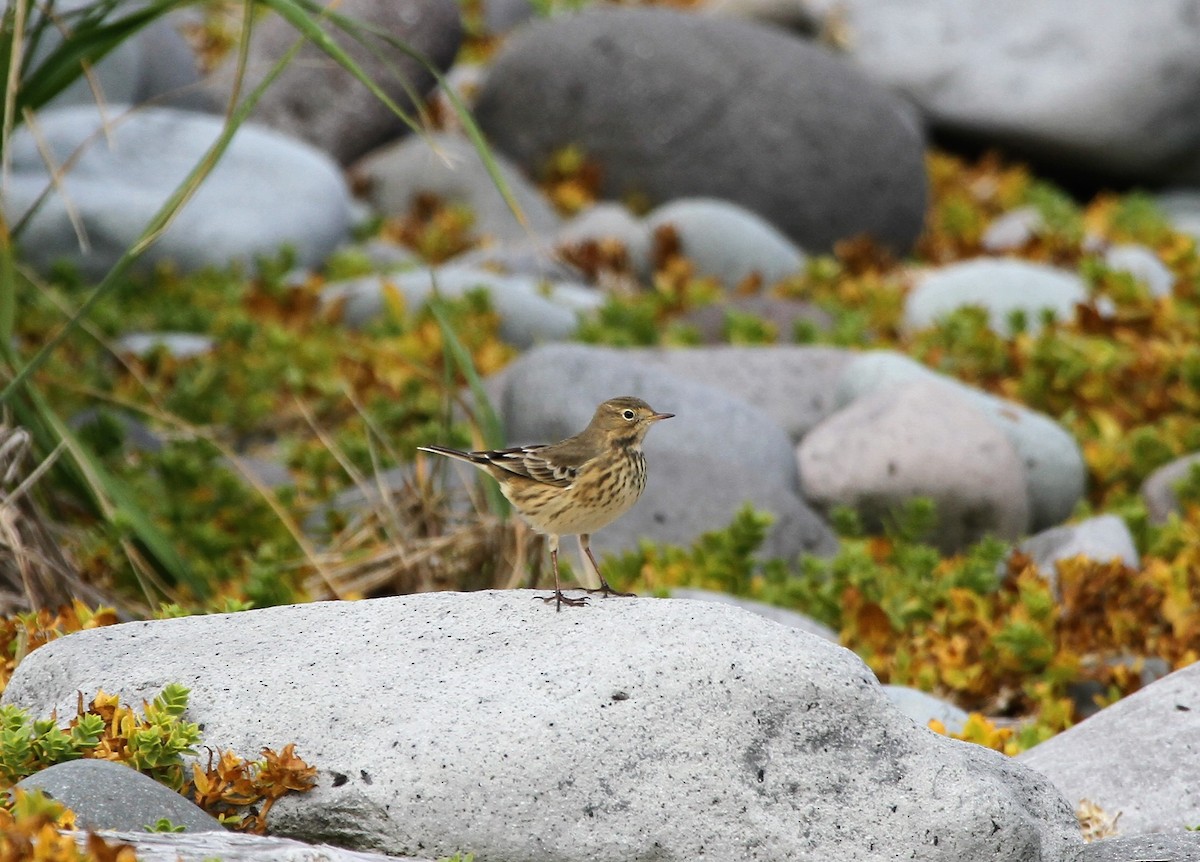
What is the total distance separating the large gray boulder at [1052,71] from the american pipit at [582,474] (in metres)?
12.1

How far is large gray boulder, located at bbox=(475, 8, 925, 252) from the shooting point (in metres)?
13.9

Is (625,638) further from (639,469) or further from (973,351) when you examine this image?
(973,351)

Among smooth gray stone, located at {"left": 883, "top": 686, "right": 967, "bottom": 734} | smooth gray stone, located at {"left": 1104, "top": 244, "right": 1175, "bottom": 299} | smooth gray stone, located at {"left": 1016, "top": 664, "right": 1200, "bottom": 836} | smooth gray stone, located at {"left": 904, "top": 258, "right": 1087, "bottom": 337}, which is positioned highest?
smooth gray stone, located at {"left": 1016, "top": 664, "right": 1200, "bottom": 836}

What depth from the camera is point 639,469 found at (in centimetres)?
509

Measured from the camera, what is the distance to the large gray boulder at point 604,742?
4.08 m

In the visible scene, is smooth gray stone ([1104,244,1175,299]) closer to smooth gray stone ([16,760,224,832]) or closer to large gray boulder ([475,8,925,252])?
large gray boulder ([475,8,925,252])

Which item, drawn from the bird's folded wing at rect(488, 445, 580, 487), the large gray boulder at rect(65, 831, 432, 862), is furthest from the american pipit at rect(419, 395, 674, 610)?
the large gray boulder at rect(65, 831, 432, 862)

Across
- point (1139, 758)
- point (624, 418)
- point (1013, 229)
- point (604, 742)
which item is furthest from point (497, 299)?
point (604, 742)

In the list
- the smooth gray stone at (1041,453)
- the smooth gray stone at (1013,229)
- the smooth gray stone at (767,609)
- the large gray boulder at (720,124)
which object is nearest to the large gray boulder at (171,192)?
the large gray boulder at (720,124)

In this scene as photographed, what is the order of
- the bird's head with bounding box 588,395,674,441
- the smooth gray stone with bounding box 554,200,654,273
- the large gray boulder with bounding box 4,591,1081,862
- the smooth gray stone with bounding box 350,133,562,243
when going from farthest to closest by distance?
the smooth gray stone with bounding box 350,133,562,243
the smooth gray stone with bounding box 554,200,654,273
the bird's head with bounding box 588,395,674,441
the large gray boulder with bounding box 4,591,1081,862

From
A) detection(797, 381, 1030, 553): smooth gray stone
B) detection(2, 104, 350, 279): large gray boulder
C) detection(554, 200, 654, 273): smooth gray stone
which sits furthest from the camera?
detection(554, 200, 654, 273): smooth gray stone

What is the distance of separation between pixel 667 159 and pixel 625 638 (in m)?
10.0

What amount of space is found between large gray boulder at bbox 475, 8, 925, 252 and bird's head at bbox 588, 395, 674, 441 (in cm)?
886

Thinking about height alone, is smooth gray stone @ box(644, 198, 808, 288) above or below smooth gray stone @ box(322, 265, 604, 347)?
below
